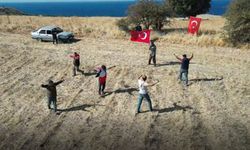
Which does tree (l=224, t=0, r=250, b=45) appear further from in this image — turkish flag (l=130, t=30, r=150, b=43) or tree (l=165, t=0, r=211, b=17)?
tree (l=165, t=0, r=211, b=17)

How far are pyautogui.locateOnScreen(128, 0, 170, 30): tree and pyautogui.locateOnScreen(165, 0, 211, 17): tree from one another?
43.2 feet

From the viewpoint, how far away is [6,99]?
20.5m

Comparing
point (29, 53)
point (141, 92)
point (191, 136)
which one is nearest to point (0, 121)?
point (141, 92)

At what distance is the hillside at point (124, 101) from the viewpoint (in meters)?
15.9

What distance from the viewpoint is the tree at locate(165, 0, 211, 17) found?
49719 mm

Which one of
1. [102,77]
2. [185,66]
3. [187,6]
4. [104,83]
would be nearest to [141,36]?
[185,66]

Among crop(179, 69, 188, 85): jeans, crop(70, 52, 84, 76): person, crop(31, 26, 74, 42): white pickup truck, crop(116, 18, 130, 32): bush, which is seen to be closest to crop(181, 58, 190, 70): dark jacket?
crop(179, 69, 188, 85): jeans

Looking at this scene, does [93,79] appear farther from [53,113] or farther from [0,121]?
[0,121]

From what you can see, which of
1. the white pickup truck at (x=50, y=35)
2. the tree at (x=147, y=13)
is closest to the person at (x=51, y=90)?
the white pickup truck at (x=50, y=35)

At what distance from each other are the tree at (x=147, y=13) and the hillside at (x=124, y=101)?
507cm

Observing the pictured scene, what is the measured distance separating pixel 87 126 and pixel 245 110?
7.10m

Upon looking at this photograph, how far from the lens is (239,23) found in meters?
31.3

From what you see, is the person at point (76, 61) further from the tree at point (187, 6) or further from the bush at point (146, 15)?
the tree at point (187, 6)

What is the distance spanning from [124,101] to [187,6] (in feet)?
108
